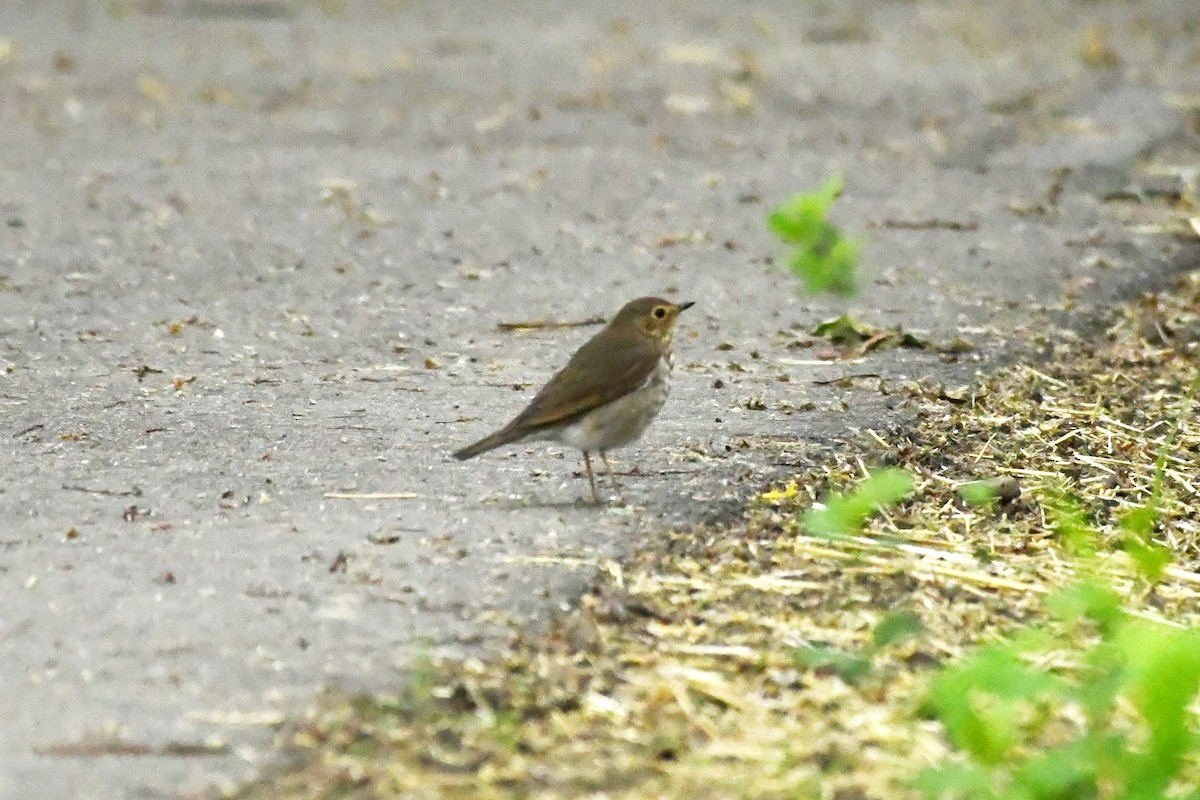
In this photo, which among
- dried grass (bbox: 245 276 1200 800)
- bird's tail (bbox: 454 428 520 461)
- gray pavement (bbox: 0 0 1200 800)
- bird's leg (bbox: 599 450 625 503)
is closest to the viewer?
dried grass (bbox: 245 276 1200 800)

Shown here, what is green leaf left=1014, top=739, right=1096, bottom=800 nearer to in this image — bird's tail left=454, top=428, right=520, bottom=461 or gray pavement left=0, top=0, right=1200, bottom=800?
gray pavement left=0, top=0, right=1200, bottom=800

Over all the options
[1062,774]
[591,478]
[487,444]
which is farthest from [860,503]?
[487,444]

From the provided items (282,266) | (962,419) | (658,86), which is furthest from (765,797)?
(658,86)

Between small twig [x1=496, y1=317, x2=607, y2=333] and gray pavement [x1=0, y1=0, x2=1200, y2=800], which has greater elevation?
gray pavement [x1=0, y1=0, x2=1200, y2=800]

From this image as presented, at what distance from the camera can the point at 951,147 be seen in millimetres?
10828

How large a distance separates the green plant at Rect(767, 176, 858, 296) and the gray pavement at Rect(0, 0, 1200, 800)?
0.40 metres

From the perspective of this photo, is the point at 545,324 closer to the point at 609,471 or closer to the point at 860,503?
the point at 609,471

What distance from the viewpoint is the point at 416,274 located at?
8.11m

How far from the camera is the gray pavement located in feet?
14.0

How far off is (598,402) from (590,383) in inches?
2.7

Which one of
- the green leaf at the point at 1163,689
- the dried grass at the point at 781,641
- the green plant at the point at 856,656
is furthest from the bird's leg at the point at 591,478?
the green leaf at the point at 1163,689

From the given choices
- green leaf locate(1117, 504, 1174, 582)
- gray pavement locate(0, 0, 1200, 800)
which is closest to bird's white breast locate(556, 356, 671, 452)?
gray pavement locate(0, 0, 1200, 800)

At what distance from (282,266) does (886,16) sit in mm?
8386

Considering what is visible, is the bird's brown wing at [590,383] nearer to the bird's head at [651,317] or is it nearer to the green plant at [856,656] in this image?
the bird's head at [651,317]
